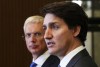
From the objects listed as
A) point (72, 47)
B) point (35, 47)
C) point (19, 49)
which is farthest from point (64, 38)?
point (19, 49)

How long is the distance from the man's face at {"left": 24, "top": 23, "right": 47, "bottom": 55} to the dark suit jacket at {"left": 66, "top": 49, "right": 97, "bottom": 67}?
0.73 meters

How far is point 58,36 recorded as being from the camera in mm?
1600

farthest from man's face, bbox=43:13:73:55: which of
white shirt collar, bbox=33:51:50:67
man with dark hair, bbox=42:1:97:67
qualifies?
white shirt collar, bbox=33:51:50:67

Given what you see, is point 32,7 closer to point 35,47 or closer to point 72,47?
point 35,47

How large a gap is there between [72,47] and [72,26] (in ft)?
0.43

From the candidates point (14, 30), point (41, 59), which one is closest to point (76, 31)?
point (41, 59)

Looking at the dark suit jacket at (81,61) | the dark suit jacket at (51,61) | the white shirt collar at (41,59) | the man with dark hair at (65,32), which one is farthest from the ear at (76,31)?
the white shirt collar at (41,59)

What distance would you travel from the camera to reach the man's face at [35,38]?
2.26 m

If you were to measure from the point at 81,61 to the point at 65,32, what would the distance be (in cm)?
21

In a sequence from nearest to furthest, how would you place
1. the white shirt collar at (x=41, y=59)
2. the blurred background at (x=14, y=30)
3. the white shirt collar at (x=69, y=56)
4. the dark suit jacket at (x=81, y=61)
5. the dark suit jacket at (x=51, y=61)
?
1. the dark suit jacket at (x=81, y=61)
2. the white shirt collar at (x=69, y=56)
3. the dark suit jacket at (x=51, y=61)
4. the white shirt collar at (x=41, y=59)
5. the blurred background at (x=14, y=30)

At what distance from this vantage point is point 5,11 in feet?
12.8

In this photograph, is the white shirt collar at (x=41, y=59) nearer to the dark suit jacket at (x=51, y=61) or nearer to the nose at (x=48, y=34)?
the dark suit jacket at (x=51, y=61)

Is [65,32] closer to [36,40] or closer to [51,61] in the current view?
[51,61]

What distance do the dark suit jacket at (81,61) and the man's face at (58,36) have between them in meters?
0.08
